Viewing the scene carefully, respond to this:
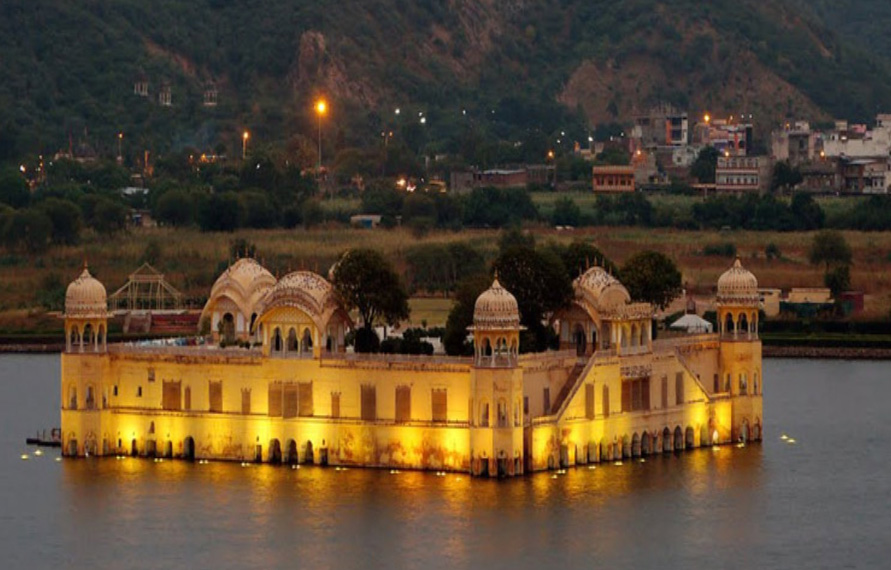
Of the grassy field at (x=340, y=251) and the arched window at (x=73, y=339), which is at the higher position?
the grassy field at (x=340, y=251)

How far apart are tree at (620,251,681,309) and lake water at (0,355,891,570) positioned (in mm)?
6590

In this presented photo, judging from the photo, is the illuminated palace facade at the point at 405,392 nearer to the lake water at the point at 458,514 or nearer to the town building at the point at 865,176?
the lake water at the point at 458,514

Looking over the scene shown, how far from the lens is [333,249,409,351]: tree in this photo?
70.6 metres

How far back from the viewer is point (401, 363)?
66.6m

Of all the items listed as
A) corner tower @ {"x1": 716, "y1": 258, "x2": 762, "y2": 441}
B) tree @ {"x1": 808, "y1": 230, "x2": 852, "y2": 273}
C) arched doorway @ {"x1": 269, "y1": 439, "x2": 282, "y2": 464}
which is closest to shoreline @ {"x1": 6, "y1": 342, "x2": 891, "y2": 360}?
tree @ {"x1": 808, "y1": 230, "x2": 852, "y2": 273}

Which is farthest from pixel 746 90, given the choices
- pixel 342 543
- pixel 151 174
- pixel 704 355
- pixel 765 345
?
pixel 342 543

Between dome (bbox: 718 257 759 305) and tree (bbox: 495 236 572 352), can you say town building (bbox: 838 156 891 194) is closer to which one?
dome (bbox: 718 257 759 305)

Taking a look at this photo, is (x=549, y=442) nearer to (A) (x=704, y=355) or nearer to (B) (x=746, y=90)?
(A) (x=704, y=355)

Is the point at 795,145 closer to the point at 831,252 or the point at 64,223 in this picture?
the point at 831,252

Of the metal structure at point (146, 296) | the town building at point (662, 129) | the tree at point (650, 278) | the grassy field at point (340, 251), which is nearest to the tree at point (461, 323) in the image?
the tree at point (650, 278)

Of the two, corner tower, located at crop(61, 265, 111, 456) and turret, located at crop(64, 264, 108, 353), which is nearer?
corner tower, located at crop(61, 265, 111, 456)

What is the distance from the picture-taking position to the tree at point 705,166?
152125 millimetres

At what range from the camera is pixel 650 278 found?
7800cm

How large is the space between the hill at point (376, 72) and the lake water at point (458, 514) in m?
87.6
